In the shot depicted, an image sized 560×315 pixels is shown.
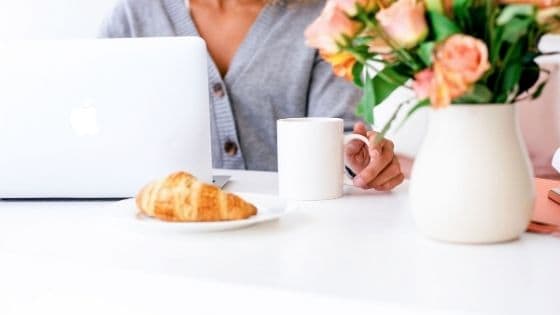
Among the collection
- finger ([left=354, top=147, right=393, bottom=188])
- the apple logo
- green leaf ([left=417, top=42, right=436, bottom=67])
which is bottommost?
finger ([left=354, top=147, right=393, bottom=188])

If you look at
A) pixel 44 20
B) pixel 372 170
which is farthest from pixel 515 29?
pixel 44 20

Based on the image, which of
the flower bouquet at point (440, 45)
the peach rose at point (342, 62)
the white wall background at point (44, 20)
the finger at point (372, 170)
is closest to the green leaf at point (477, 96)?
the flower bouquet at point (440, 45)

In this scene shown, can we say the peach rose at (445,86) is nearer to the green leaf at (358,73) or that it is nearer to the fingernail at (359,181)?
the green leaf at (358,73)

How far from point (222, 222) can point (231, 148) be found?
867mm

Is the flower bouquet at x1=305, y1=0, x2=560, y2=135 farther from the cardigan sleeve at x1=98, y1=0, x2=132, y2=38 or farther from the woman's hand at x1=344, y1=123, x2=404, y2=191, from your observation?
the cardigan sleeve at x1=98, y1=0, x2=132, y2=38

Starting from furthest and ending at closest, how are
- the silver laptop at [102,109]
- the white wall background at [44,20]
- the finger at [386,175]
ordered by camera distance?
1. the white wall background at [44,20]
2. the finger at [386,175]
3. the silver laptop at [102,109]

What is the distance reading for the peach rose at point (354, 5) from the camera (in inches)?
26.6

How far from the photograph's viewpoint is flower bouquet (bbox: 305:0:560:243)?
64 centimetres

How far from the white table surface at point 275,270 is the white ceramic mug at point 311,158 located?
101 millimetres

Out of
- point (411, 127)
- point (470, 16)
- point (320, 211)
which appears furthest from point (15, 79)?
point (411, 127)

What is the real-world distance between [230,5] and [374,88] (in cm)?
118

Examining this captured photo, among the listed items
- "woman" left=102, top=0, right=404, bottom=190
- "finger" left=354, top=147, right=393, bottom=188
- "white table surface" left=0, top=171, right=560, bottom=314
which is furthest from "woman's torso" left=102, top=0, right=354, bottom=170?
"white table surface" left=0, top=171, right=560, bottom=314

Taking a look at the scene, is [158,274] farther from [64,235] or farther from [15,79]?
[15,79]

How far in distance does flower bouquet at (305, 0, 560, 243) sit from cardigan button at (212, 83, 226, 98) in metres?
0.91
